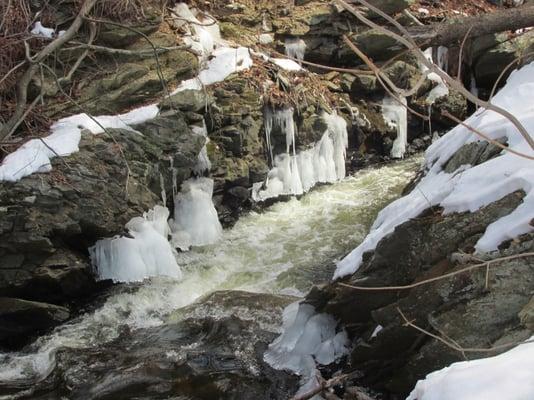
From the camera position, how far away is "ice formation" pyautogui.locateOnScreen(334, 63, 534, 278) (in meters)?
3.02

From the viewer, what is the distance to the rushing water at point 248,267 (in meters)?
5.17

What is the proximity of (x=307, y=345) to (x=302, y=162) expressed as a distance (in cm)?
477

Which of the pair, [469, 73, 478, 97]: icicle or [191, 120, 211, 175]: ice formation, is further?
[469, 73, 478, 97]: icicle

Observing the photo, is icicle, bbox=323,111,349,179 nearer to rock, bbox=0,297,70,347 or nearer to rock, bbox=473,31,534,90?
rock, bbox=473,31,534,90

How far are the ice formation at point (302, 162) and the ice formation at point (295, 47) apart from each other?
4.77ft

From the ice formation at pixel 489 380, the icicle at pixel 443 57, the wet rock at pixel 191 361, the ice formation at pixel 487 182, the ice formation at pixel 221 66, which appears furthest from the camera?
the icicle at pixel 443 57

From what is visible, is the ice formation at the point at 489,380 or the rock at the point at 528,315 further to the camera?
the rock at the point at 528,315

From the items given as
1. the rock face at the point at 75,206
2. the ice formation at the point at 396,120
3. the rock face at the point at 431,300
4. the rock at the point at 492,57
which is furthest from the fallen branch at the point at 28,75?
the rock at the point at 492,57

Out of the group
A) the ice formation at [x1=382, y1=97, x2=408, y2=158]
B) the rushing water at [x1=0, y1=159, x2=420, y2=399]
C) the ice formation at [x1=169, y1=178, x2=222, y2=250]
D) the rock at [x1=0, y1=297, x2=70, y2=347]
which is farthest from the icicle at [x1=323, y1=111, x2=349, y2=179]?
the rock at [x1=0, y1=297, x2=70, y2=347]

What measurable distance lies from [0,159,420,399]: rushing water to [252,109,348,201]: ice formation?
22cm

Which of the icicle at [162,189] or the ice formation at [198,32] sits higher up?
the ice formation at [198,32]

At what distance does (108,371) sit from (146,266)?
1.85 m

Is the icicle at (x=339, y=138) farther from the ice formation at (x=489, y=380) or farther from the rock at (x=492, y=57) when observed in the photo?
the ice formation at (x=489, y=380)

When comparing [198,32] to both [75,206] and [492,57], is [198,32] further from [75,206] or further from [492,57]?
[492,57]
